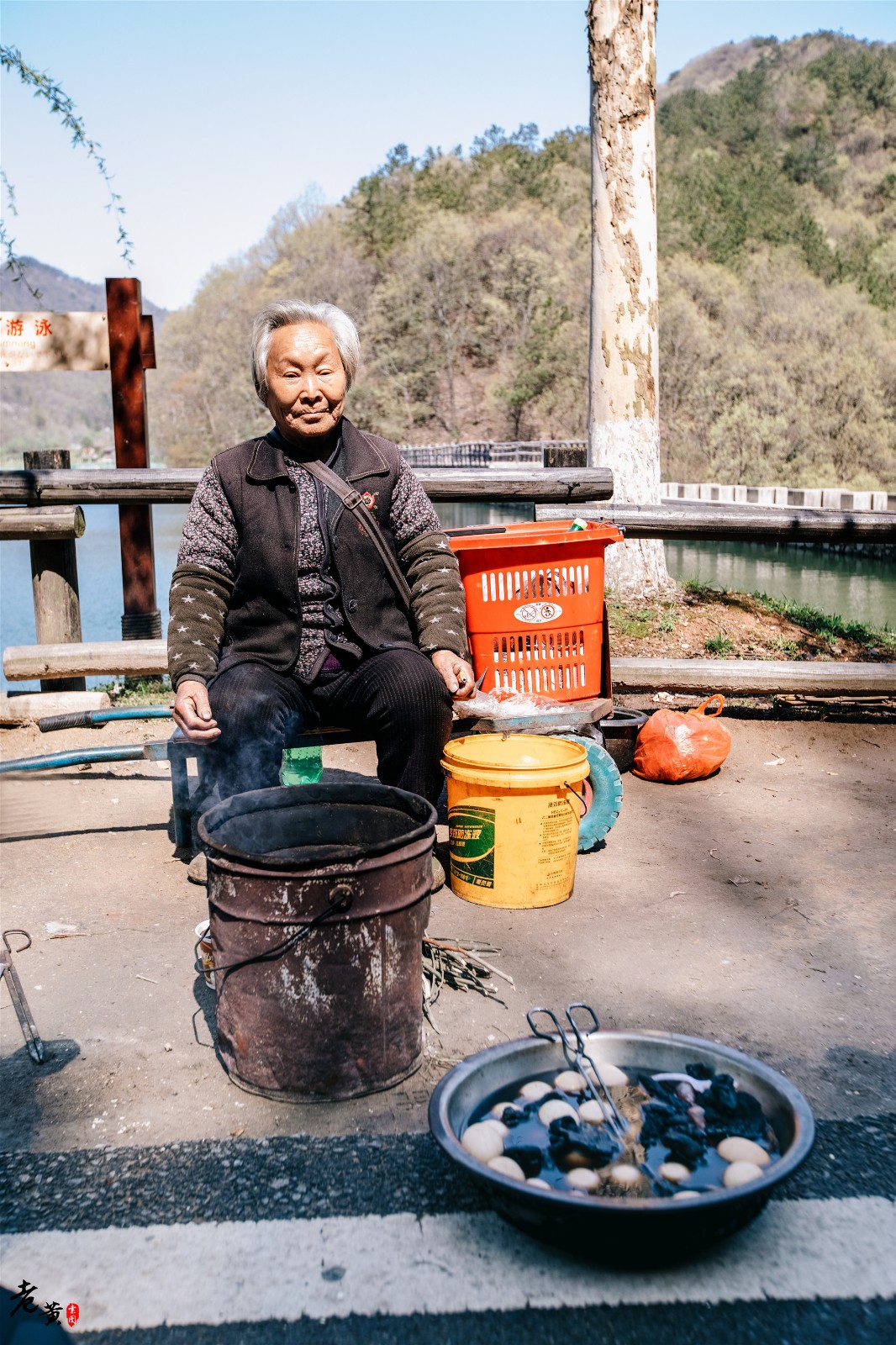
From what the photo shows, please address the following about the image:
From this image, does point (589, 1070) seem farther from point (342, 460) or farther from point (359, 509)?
point (342, 460)

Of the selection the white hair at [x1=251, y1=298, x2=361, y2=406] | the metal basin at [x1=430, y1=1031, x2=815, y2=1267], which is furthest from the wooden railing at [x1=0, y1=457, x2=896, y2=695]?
the metal basin at [x1=430, y1=1031, x2=815, y2=1267]

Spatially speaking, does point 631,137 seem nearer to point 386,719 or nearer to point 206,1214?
point 386,719

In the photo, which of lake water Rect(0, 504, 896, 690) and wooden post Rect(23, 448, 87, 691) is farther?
lake water Rect(0, 504, 896, 690)

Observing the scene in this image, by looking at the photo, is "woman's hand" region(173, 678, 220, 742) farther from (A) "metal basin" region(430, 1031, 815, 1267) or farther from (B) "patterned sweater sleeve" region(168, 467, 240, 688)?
(A) "metal basin" region(430, 1031, 815, 1267)

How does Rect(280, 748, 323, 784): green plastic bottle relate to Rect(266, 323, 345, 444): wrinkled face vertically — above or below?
below

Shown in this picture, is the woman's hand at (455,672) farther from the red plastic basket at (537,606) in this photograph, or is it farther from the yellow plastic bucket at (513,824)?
the red plastic basket at (537,606)

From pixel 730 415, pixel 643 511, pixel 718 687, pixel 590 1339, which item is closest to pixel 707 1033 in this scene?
pixel 590 1339

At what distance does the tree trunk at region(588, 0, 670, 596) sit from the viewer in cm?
881

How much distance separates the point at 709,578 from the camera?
16.4 metres

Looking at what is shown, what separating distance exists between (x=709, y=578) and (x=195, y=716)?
13902 mm

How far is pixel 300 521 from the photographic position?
3727mm

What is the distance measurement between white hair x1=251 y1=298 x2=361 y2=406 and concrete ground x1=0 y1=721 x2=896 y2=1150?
1863mm

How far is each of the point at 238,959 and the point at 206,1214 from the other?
1.81 feet

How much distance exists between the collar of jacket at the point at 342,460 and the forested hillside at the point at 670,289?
124ft
